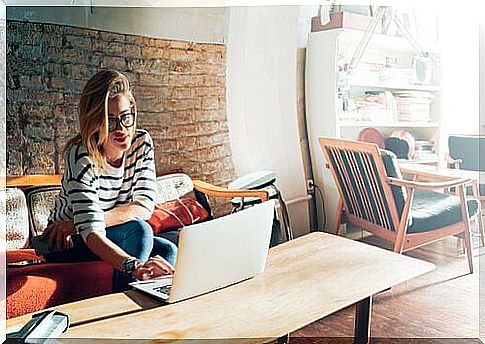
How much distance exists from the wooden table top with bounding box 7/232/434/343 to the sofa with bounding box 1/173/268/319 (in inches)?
4.7

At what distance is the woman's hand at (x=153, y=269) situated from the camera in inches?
84.2

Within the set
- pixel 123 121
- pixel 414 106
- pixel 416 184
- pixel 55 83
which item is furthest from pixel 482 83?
pixel 55 83

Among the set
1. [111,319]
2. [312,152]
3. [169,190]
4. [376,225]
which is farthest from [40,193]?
[376,225]

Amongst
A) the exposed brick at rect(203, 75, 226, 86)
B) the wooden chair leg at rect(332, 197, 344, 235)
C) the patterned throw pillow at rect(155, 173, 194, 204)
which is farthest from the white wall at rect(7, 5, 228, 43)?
the wooden chair leg at rect(332, 197, 344, 235)

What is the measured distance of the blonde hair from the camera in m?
2.12

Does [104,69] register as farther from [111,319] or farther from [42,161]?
A: [111,319]

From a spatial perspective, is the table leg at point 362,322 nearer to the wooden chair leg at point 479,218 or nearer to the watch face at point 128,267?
the wooden chair leg at point 479,218

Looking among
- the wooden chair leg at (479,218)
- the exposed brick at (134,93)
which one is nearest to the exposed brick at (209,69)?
the exposed brick at (134,93)

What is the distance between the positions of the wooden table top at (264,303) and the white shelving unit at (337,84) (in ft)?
1.09

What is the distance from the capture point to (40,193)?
2102 millimetres

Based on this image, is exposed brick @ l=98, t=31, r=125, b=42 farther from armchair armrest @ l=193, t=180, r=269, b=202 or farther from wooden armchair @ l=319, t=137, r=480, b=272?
wooden armchair @ l=319, t=137, r=480, b=272

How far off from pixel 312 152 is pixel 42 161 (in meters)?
1.08

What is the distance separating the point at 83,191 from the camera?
2.12 m

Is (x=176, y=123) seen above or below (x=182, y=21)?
below
